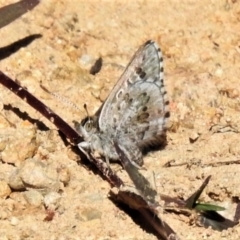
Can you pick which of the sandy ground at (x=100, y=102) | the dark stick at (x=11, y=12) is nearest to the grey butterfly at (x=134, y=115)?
the sandy ground at (x=100, y=102)

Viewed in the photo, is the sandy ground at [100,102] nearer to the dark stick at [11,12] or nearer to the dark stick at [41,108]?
the dark stick at [41,108]

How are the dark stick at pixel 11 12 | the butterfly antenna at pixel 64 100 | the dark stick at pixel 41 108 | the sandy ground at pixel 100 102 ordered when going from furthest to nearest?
the butterfly antenna at pixel 64 100 → the dark stick at pixel 11 12 → the dark stick at pixel 41 108 → the sandy ground at pixel 100 102

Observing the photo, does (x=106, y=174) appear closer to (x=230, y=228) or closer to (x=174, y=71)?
(x=230, y=228)

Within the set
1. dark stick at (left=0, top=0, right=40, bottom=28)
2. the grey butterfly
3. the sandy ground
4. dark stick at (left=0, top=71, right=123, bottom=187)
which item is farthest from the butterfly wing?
dark stick at (left=0, top=0, right=40, bottom=28)

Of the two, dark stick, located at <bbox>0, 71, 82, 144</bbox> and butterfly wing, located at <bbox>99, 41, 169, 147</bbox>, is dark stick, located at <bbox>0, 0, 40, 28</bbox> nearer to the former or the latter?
dark stick, located at <bbox>0, 71, 82, 144</bbox>

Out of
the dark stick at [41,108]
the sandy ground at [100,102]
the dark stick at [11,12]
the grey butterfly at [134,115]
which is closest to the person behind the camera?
the sandy ground at [100,102]

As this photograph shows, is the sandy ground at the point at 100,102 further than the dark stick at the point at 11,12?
No

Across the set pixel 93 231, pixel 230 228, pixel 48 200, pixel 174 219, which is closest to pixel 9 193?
pixel 48 200

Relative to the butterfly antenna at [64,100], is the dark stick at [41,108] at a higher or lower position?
lower
